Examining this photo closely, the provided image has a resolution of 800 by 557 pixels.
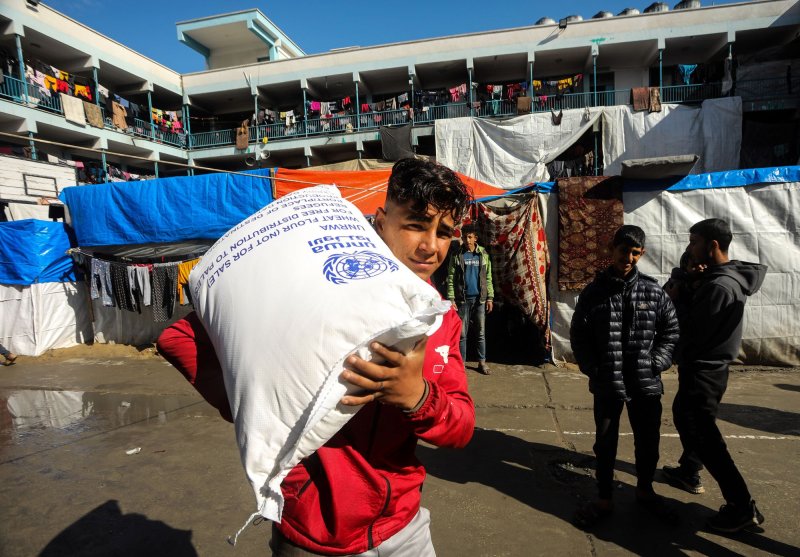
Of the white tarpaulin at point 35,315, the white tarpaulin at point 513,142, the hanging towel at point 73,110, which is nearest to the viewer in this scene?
the white tarpaulin at point 35,315

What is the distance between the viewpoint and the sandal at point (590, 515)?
2438 millimetres

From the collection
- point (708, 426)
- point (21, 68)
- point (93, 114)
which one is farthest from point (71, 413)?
point (93, 114)

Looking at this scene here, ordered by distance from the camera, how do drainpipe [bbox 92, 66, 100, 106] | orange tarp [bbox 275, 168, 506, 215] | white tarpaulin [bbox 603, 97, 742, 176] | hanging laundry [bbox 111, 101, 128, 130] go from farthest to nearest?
hanging laundry [bbox 111, 101, 128, 130], drainpipe [bbox 92, 66, 100, 106], white tarpaulin [bbox 603, 97, 742, 176], orange tarp [bbox 275, 168, 506, 215]

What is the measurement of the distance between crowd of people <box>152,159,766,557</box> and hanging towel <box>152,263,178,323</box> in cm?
656

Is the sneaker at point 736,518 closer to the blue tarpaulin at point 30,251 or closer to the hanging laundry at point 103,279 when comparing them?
the hanging laundry at point 103,279

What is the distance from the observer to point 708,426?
8.09 feet

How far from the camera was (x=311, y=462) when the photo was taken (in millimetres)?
Answer: 976

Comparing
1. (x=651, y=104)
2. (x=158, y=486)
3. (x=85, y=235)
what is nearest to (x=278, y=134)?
(x=85, y=235)

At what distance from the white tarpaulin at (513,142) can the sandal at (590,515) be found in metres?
9.97

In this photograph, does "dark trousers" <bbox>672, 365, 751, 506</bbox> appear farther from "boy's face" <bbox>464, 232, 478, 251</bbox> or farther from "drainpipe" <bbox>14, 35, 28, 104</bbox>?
"drainpipe" <bbox>14, 35, 28, 104</bbox>

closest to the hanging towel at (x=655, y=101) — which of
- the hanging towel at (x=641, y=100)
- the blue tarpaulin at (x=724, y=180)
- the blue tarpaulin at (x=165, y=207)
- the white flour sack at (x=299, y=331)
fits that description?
the hanging towel at (x=641, y=100)

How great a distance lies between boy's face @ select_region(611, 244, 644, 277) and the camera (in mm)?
2459

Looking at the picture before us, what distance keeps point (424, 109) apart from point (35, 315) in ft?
44.4

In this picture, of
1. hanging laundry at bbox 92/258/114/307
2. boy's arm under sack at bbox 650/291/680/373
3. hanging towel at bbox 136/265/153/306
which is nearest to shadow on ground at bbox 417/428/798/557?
boy's arm under sack at bbox 650/291/680/373
